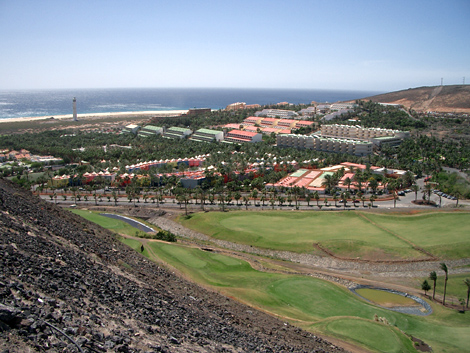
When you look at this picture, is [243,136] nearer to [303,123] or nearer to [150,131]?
[303,123]

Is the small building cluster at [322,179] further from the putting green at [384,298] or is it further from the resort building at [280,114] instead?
the resort building at [280,114]

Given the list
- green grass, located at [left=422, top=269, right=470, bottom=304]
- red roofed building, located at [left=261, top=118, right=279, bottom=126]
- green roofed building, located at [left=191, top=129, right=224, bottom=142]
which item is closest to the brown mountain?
red roofed building, located at [left=261, top=118, right=279, bottom=126]

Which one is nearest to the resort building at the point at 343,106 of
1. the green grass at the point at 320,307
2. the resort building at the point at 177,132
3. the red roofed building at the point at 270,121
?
the red roofed building at the point at 270,121

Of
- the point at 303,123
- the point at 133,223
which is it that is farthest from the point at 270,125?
the point at 133,223

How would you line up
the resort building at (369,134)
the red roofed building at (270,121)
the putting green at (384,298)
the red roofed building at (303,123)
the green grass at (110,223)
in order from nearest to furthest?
the putting green at (384,298), the green grass at (110,223), the resort building at (369,134), the red roofed building at (303,123), the red roofed building at (270,121)

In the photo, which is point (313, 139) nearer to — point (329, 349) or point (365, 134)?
point (365, 134)
